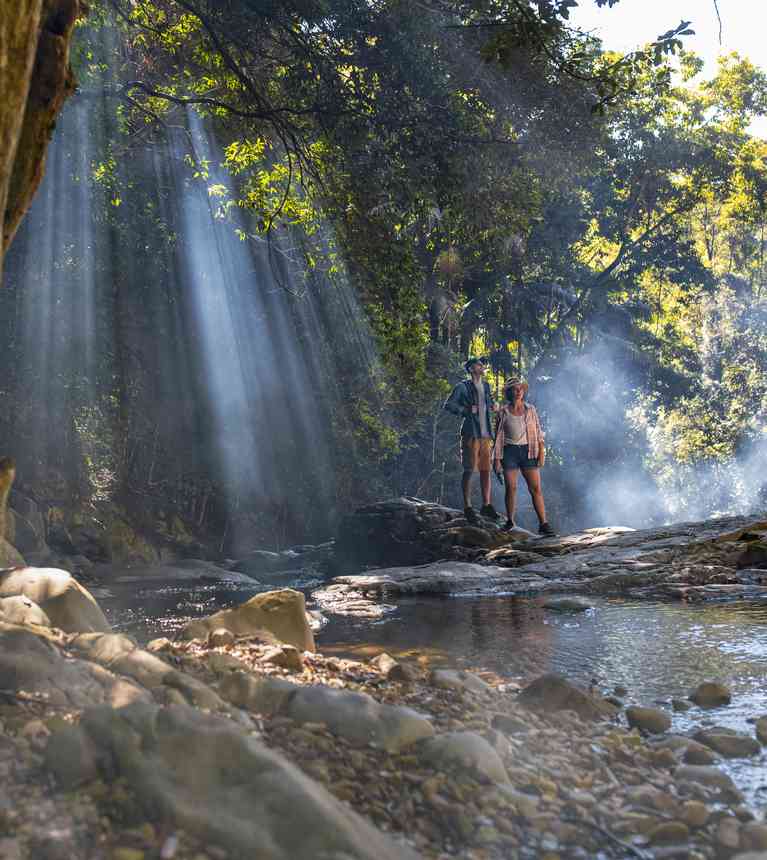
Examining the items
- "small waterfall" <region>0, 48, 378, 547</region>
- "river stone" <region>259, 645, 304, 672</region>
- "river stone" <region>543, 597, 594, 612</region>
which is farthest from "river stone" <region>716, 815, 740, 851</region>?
"small waterfall" <region>0, 48, 378, 547</region>

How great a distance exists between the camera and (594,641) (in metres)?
5.91

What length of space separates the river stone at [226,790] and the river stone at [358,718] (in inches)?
23.1

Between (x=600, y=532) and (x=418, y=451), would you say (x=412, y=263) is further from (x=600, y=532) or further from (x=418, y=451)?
(x=418, y=451)

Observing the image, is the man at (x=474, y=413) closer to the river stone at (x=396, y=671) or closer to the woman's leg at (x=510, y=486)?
the woman's leg at (x=510, y=486)

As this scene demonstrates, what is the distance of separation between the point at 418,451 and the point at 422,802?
69.3ft

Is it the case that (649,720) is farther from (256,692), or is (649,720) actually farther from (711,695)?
(256,692)

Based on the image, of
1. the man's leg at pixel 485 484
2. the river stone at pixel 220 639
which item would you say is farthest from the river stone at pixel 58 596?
the man's leg at pixel 485 484

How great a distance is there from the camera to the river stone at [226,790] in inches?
77.0

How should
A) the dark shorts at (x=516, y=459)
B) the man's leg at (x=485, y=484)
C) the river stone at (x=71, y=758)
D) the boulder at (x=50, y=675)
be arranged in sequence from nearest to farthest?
the river stone at (x=71, y=758)
the boulder at (x=50, y=675)
the dark shorts at (x=516, y=459)
the man's leg at (x=485, y=484)

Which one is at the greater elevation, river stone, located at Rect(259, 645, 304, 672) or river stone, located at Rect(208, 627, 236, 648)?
river stone, located at Rect(208, 627, 236, 648)

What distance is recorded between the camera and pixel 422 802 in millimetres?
2471

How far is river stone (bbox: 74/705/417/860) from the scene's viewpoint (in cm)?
196

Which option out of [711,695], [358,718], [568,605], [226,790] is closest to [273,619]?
[358,718]

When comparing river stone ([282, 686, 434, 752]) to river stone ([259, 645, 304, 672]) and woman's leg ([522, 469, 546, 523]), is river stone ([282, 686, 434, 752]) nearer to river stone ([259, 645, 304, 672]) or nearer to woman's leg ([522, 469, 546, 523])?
river stone ([259, 645, 304, 672])
